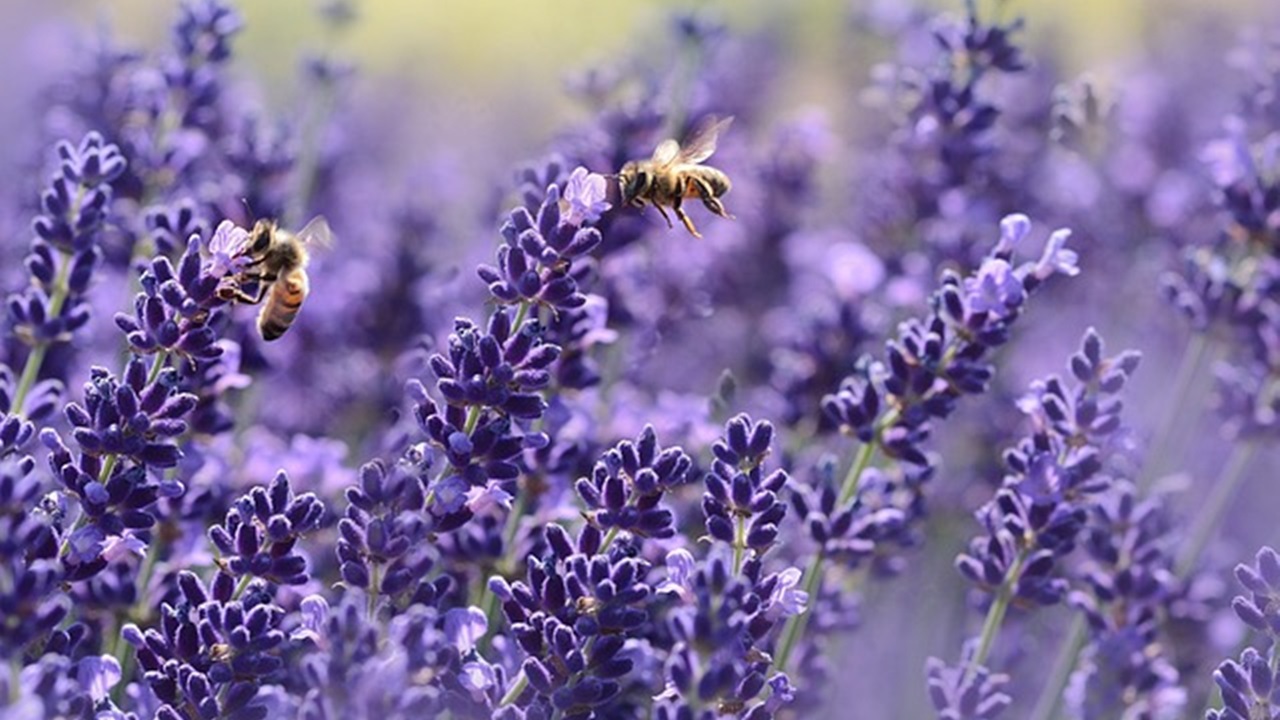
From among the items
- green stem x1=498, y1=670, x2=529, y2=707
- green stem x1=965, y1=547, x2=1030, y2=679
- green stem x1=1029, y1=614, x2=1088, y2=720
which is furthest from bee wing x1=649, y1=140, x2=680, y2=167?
green stem x1=498, y1=670, x2=529, y2=707

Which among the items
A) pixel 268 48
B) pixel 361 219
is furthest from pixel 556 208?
pixel 268 48

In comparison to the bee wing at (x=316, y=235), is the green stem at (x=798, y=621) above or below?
below

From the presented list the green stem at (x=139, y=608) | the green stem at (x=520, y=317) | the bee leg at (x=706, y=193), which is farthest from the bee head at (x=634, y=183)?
the green stem at (x=139, y=608)

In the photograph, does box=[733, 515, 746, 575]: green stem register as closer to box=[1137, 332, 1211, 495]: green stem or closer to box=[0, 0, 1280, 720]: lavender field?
box=[0, 0, 1280, 720]: lavender field

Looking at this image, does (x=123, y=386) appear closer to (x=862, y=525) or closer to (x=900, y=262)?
(x=862, y=525)

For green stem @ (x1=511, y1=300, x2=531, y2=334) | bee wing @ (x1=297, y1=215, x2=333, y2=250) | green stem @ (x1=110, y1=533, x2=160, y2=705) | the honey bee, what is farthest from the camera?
the honey bee

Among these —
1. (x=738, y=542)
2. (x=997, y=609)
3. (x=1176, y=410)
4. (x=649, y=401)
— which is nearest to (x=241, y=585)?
(x=738, y=542)

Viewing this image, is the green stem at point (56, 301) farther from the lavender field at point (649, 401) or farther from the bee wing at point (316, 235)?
the bee wing at point (316, 235)
